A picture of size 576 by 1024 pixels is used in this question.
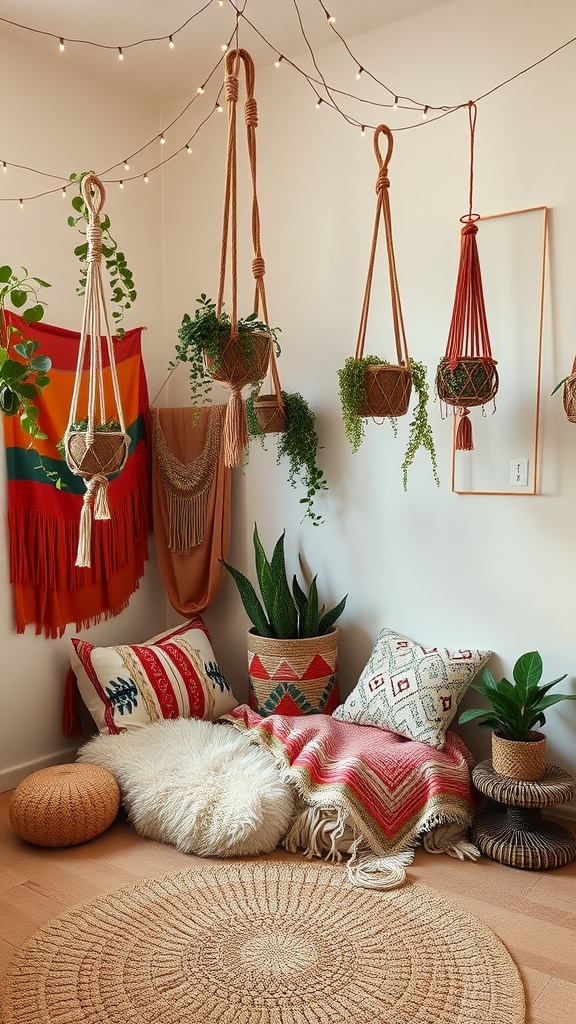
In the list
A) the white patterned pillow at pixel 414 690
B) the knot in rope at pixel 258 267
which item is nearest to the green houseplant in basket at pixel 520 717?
the white patterned pillow at pixel 414 690

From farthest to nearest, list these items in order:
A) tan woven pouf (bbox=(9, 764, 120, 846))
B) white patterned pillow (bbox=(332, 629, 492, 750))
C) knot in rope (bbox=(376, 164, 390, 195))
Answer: white patterned pillow (bbox=(332, 629, 492, 750)) → knot in rope (bbox=(376, 164, 390, 195)) → tan woven pouf (bbox=(9, 764, 120, 846))

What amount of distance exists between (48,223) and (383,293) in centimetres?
134

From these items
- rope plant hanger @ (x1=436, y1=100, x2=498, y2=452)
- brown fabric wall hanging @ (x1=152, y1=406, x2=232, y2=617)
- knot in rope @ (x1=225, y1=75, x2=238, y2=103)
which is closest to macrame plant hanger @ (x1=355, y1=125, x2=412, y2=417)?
rope plant hanger @ (x1=436, y1=100, x2=498, y2=452)

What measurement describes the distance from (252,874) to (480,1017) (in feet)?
2.62

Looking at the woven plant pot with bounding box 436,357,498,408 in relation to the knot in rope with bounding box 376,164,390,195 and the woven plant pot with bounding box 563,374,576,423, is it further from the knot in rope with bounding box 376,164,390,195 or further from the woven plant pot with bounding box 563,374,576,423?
the knot in rope with bounding box 376,164,390,195

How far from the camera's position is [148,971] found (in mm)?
1879

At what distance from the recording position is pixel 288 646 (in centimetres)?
303

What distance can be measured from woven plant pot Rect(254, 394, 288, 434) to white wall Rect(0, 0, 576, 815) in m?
0.21

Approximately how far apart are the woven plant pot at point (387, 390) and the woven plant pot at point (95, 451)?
82cm

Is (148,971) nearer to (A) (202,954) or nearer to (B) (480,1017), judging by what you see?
(A) (202,954)

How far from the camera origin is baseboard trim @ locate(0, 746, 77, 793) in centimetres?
304

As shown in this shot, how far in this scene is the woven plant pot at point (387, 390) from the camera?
2.65 meters

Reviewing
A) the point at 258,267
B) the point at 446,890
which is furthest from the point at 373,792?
the point at 258,267

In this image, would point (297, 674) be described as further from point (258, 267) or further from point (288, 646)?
point (258, 267)
